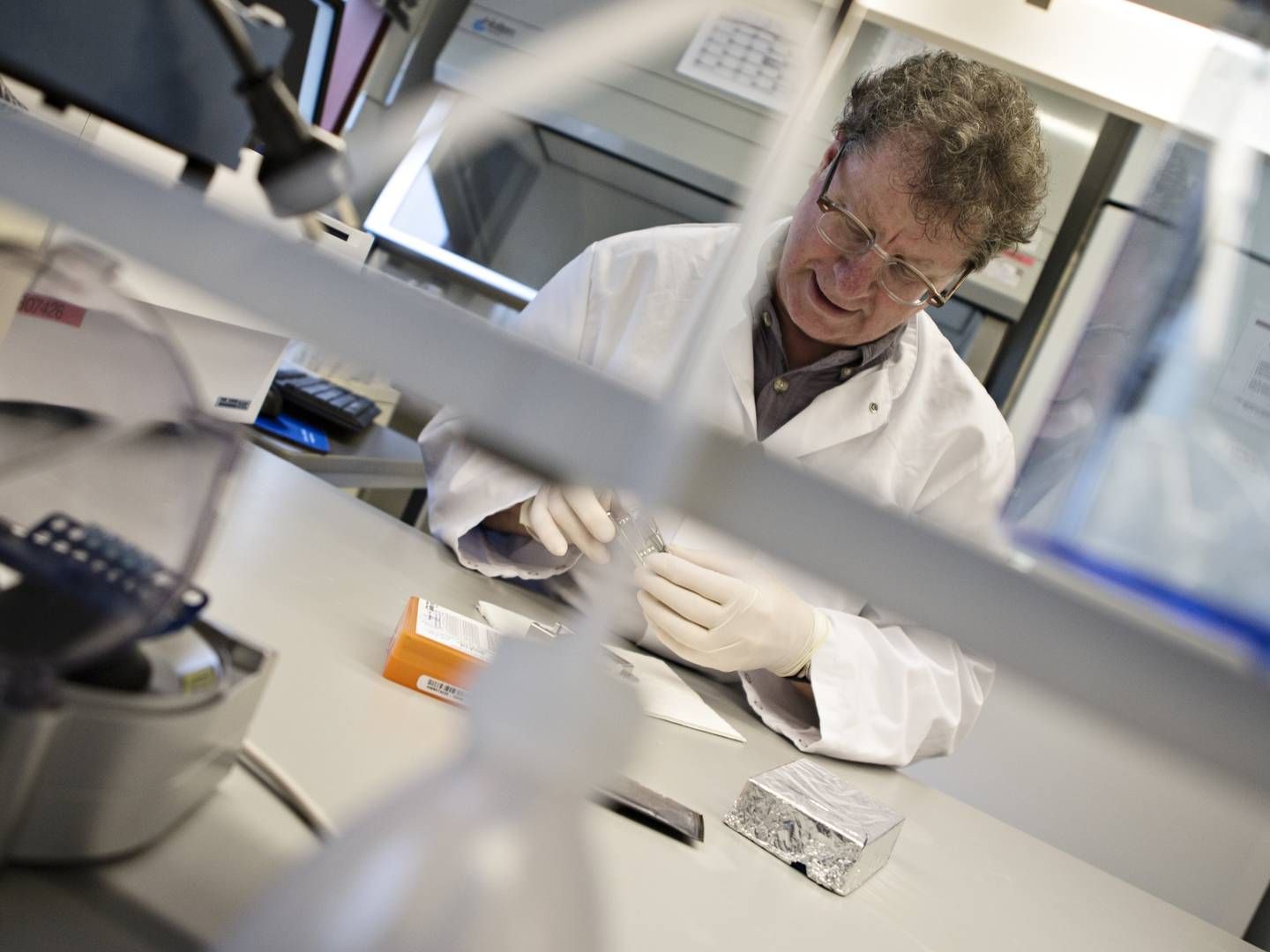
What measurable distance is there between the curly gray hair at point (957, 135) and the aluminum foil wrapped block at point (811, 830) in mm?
386

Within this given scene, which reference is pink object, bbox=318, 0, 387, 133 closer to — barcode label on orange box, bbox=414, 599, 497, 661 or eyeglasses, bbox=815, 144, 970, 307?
barcode label on orange box, bbox=414, 599, 497, 661

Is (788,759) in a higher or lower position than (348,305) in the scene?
lower

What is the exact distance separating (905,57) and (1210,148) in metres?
0.36

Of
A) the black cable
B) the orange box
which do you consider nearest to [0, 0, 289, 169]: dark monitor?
the black cable

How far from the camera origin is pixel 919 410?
0.84 metres

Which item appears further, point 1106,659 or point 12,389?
point 12,389

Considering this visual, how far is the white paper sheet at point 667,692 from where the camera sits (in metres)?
0.68

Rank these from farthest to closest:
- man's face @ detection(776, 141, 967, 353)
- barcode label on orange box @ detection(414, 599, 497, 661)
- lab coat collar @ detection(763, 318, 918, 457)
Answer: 1. lab coat collar @ detection(763, 318, 918, 457)
2. man's face @ detection(776, 141, 967, 353)
3. barcode label on orange box @ detection(414, 599, 497, 661)

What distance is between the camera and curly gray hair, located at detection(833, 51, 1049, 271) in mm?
662

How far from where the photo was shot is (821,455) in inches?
29.3

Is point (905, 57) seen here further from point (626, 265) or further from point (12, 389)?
point (12, 389)

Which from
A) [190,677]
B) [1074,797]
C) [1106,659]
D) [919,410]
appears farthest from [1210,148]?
[1074,797]

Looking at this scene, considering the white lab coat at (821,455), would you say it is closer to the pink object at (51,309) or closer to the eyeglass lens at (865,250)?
the eyeglass lens at (865,250)

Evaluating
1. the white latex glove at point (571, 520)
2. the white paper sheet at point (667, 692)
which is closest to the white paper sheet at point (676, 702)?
the white paper sheet at point (667, 692)
